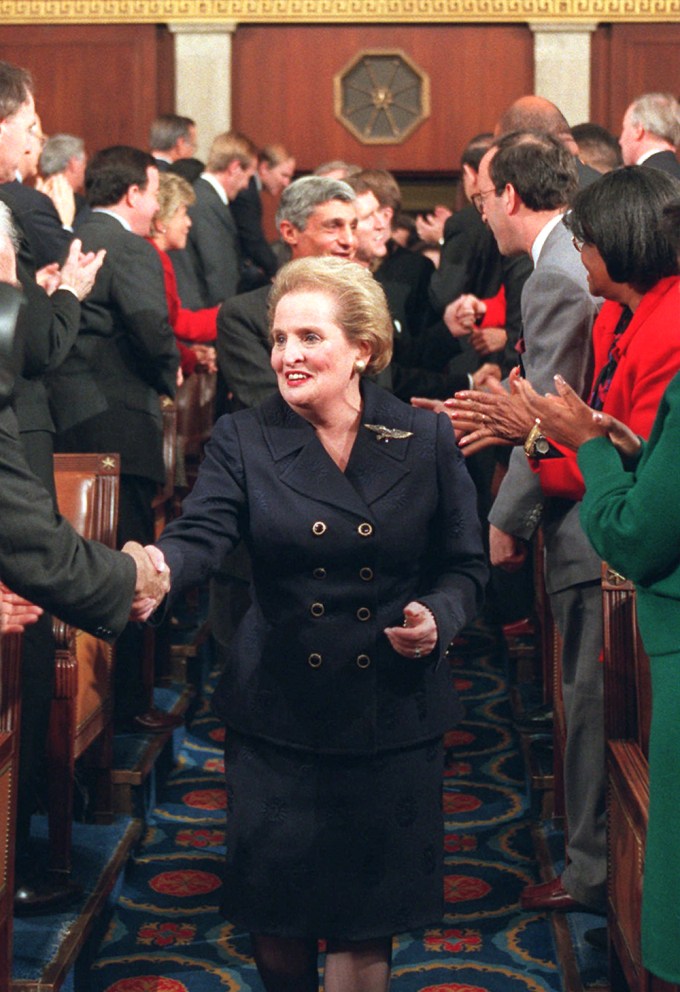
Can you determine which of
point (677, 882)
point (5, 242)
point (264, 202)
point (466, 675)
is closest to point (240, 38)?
point (264, 202)

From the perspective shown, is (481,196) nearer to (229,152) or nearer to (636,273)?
(636,273)

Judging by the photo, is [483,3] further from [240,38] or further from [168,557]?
[168,557]

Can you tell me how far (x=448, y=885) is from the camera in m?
3.71

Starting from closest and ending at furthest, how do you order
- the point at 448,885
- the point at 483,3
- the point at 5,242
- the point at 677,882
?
1. the point at 677,882
2. the point at 5,242
3. the point at 448,885
4. the point at 483,3

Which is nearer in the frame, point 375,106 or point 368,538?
point 368,538

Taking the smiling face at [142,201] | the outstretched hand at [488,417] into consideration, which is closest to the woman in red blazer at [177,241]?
the smiling face at [142,201]

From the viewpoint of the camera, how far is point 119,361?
15.0 feet

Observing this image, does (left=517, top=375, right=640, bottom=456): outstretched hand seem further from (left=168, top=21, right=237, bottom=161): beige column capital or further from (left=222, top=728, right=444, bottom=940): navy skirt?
(left=168, top=21, right=237, bottom=161): beige column capital

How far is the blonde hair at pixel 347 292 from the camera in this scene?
2.49 meters

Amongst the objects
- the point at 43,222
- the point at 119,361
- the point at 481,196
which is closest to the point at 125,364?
the point at 119,361

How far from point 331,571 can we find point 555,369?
95 cm

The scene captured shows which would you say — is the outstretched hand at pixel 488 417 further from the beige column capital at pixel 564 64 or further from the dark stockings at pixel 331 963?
the beige column capital at pixel 564 64

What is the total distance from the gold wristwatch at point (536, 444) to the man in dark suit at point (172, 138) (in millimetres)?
4796

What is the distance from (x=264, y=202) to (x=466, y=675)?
17.3 feet
